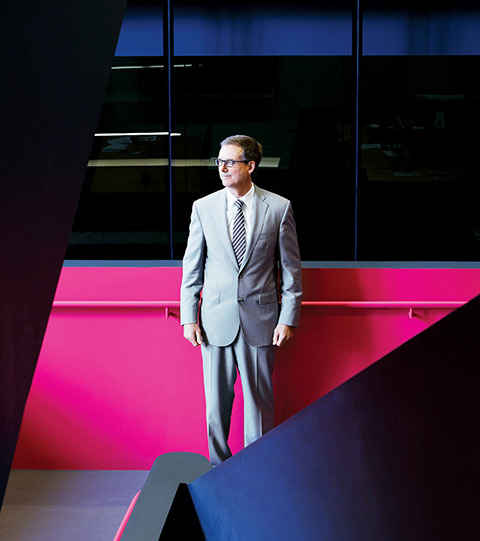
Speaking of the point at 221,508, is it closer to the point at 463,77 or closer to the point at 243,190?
the point at 243,190

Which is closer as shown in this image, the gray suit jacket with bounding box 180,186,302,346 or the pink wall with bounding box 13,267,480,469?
the gray suit jacket with bounding box 180,186,302,346

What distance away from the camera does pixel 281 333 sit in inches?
140

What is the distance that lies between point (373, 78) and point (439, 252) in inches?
58.7

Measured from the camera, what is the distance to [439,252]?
6.02m

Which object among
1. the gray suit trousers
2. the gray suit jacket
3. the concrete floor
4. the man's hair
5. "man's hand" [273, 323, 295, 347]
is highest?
the man's hair

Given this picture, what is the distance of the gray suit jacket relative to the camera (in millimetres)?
3504

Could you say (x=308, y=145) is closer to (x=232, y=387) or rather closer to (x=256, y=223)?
(x=256, y=223)

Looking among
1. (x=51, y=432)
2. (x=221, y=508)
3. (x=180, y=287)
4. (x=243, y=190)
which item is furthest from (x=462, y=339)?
(x=51, y=432)

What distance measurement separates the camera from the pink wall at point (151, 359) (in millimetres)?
3861

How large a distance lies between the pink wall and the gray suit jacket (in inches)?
12.2

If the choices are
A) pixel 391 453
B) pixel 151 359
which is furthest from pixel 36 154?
pixel 151 359

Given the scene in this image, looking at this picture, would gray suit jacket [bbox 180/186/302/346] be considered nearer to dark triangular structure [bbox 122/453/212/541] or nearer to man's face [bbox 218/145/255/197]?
man's face [bbox 218/145/255/197]

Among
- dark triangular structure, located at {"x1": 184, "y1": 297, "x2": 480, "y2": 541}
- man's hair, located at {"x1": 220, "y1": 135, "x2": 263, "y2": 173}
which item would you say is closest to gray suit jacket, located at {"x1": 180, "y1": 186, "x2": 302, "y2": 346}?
man's hair, located at {"x1": 220, "y1": 135, "x2": 263, "y2": 173}

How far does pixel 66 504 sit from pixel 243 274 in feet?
4.76
